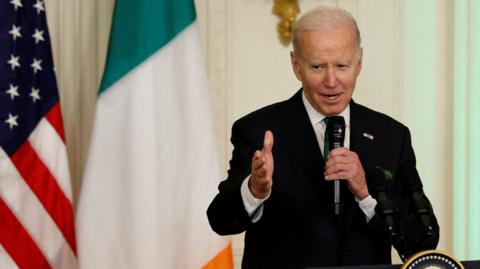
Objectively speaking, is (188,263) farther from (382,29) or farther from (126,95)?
(382,29)

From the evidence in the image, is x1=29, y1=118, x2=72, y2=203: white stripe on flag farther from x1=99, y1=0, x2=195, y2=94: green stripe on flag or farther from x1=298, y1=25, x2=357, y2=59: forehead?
x1=298, y1=25, x2=357, y2=59: forehead

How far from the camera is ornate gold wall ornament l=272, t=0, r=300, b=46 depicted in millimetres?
4379

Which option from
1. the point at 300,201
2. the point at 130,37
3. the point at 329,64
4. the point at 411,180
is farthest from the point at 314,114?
the point at 130,37

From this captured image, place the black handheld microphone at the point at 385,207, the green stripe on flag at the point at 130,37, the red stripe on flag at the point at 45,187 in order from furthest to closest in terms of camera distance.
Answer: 1. the green stripe on flag at the point at 130,37
2. the red stripe on flag at the point at 45,187
3. the black handheld microphone at the point at 385,207

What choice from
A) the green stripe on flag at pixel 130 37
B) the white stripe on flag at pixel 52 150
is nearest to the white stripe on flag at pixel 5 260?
the white stripe on flag at pixel 52 150

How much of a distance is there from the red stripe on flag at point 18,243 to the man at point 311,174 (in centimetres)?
147

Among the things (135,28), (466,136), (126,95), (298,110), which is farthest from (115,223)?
(466,136)

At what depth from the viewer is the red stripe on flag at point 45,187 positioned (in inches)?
145

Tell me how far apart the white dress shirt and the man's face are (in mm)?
73

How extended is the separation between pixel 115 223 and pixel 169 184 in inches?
12.6

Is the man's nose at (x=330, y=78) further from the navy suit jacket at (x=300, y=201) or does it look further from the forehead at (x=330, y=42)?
the navy suit jacket at (x=300, y=201)

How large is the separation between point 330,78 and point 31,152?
1824mm

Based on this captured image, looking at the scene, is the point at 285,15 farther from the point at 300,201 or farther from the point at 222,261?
the point at 300,201

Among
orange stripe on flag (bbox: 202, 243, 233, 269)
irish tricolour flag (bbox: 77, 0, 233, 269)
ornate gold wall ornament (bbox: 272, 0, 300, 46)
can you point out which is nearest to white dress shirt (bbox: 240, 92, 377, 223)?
irish tricolour flag (bbox: 77, 0, 233, 269)
